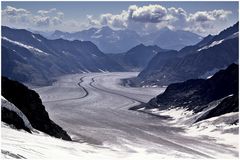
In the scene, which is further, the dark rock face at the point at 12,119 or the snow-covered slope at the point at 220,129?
the snow-covered slope at the point at 220,129

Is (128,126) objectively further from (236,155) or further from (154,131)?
(236,155)

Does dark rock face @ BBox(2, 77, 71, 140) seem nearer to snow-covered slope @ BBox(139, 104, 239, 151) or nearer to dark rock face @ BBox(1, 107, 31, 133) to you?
dark rock face @ BBox(1, 107, 31, 133)

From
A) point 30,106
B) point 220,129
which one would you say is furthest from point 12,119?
point 220,129

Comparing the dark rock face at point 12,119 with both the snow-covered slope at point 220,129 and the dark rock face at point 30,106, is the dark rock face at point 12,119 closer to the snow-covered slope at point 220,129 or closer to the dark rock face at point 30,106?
the dark rock face at point 30,106

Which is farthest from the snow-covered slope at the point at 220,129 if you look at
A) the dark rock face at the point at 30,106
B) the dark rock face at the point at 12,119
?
the dark rock face at the point at 12,119

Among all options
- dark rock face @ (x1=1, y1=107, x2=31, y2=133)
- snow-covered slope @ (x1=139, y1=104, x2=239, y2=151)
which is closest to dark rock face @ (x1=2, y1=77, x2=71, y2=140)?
dark rock face @ (x1=1, y1=107, x2=31, y2=133)

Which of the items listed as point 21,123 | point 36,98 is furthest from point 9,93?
point 21,123
